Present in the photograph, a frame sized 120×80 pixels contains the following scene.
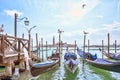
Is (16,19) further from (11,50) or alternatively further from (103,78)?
(103,78)

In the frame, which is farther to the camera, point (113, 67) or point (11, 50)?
point (113, 67)

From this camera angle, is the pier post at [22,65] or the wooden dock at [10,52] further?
the pier post at [22,65]

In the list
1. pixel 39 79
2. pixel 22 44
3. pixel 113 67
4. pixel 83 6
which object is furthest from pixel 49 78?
pixel 83 6

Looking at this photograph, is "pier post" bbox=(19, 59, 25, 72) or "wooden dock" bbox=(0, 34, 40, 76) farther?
"pier post" bbox=(19, 59, 25, 72)

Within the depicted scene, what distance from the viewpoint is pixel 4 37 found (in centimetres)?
887

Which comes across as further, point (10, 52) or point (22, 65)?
point (22, 65)

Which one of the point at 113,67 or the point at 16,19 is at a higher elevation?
the point at 16,19

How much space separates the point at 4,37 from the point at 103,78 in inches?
265

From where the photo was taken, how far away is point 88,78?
13.1 m

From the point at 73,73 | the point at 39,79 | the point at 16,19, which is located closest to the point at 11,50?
the point at 39,79

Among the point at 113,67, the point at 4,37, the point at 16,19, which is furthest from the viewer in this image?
the point at 16,19

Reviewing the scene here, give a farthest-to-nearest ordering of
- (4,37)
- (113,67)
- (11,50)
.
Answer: (113,67) < (11,50) < (4,37)

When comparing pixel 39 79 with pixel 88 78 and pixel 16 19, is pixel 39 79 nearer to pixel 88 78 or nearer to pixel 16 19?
pixel 88 78

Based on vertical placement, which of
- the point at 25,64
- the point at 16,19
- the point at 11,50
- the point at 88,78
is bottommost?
the point at 88,78
